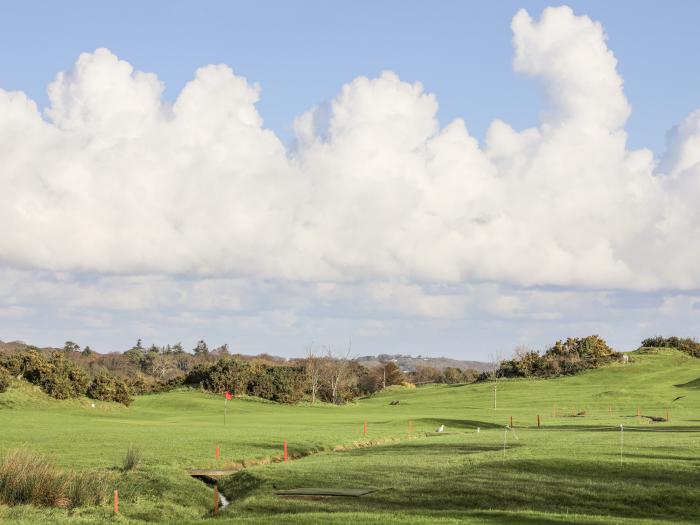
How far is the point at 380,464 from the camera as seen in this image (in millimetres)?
42438

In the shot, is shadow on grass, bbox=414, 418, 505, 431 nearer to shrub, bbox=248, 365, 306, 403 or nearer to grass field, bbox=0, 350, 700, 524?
grass field, bbox=0, 350, 700, 524

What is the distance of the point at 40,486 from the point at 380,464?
15608mm

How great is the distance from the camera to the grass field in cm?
3045

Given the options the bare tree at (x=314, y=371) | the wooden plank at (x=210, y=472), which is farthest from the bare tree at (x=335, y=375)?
the wooden plank at (x=210, y=472)

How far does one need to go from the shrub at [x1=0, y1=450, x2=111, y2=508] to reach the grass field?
1395 mm

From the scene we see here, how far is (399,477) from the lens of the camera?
124ft

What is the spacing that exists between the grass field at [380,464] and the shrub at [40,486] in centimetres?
139

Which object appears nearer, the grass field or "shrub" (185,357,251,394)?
the grass field

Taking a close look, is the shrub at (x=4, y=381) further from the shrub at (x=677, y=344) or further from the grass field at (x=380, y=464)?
the shrub at (x=677, y=344)

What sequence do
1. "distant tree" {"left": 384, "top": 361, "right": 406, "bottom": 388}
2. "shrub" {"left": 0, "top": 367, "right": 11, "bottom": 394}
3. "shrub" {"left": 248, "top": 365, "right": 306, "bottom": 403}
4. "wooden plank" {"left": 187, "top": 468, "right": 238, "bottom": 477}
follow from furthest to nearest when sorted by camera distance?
"distant tree" {"left": 384, "top": 361, "right": 406, "bottom": 388} < "shrub" {"left": 248, "top": 365, "right": 306, "bottom": 403} < "shrub" {"left": 0, "top": 367, "right": 11, "bottom": 394} < "wooden plank" {"left": 187, "top": 468, "right": 238, "bottom": 477}

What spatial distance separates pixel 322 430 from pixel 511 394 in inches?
2610

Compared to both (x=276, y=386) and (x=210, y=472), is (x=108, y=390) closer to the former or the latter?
(x=276, y=386)

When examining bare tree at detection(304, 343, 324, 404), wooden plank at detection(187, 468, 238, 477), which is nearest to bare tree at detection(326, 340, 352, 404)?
bare tree at detection(304, 343, 324, 404)

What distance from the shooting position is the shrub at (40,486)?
32.7 metres
